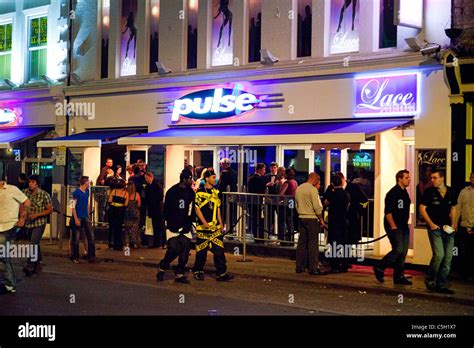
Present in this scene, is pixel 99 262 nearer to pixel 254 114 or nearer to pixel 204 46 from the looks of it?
pixel 254 114

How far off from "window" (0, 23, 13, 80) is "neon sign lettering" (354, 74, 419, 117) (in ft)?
45.3

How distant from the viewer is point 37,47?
2386cm

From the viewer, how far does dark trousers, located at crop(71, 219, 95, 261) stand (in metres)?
16.1

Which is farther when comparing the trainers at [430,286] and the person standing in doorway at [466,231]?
the person standing in doorway at [466,231]

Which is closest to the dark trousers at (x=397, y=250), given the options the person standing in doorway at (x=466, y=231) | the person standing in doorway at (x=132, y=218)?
the person standing in doorway at (x=466, y=231)

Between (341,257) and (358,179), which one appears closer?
(341,257)

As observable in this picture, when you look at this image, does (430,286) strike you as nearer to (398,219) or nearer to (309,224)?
(398,219)

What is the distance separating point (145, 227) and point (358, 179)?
5.94 metres

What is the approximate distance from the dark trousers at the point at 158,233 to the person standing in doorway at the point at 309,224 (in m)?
4.96

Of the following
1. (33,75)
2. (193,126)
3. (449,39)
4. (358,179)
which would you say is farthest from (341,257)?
(33,75)

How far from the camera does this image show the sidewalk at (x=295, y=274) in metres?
12.3

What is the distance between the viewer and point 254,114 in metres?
18.0

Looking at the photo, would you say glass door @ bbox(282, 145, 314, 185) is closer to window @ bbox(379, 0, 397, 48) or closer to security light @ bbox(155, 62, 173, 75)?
window @ bbox(379, 0, 397, 48)

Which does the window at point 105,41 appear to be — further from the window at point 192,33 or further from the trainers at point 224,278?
the trainers at point 224,278
